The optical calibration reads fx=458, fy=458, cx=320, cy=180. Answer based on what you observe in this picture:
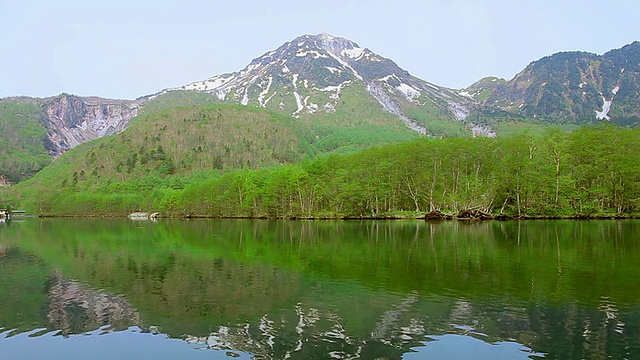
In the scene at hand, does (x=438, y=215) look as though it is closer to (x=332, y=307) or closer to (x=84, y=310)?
(x=332, y=307)

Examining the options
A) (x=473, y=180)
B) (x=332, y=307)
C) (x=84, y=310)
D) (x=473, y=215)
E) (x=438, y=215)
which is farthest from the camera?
(x=473, y=180)

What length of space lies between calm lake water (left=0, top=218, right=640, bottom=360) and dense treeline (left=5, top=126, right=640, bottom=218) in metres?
52.3

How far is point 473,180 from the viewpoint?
3270 inches

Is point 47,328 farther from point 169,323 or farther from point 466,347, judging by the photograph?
point 466,347

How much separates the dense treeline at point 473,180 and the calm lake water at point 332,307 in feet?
171

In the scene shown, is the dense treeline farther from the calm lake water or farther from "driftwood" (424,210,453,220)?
the calm lake water

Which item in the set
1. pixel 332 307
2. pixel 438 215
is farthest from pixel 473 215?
pixel 332 307

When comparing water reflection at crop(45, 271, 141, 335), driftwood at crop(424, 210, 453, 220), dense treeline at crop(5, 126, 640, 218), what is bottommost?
water reflection at crop(45, 271, 141, 335)

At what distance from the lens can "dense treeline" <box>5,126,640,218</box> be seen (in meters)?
75.1

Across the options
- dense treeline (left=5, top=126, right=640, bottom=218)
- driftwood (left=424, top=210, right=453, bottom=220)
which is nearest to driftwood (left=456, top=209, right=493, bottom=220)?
dense treeline (left=5, top=126, right=640, bottom=218)

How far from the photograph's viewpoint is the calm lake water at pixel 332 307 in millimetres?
12039

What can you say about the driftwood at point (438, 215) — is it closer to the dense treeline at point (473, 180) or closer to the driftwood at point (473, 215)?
the driftwood at point (473, 215)

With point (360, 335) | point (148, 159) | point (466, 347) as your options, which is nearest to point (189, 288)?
point (360, 335)

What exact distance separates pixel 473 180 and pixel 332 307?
238 feet
